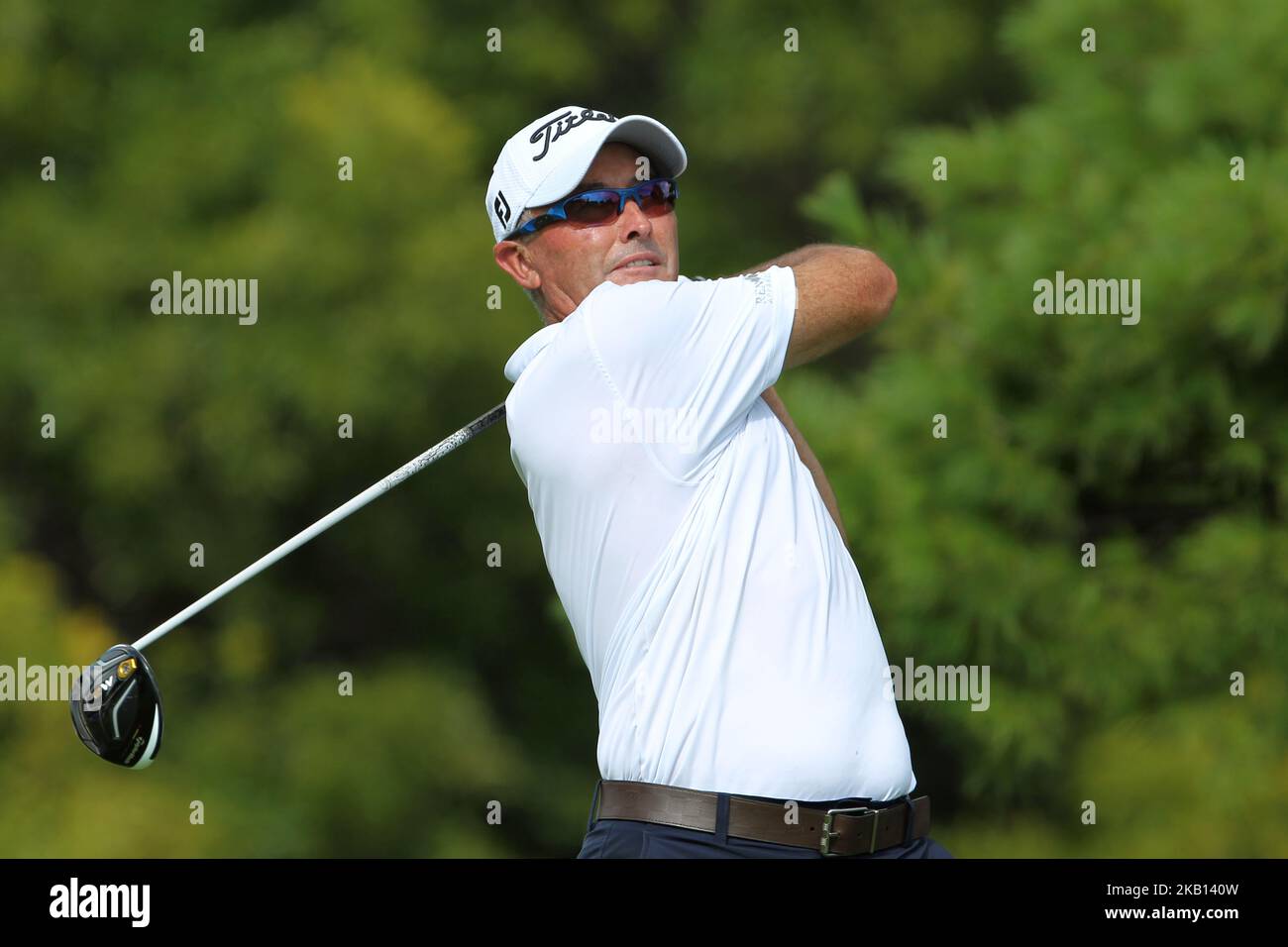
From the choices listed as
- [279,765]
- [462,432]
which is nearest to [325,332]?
[279,765]

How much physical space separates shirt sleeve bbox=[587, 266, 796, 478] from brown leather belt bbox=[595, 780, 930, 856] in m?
0.39

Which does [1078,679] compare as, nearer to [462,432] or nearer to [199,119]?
[462,432]

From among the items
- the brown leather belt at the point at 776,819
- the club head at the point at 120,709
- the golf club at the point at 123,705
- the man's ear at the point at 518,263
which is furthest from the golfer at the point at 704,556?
the club head at the point at 120,709

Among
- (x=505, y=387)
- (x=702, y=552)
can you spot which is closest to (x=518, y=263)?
(x=702, y=552)

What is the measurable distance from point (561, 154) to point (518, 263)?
193mm

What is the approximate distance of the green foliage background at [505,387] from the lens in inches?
167

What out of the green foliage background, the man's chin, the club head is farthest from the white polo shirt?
the green foliage background

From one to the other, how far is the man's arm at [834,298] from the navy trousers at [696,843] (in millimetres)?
533

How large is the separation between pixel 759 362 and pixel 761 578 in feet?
0.87

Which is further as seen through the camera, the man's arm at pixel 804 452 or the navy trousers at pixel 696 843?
the man's arm at pixel 804 452

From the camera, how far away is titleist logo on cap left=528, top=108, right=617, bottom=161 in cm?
234

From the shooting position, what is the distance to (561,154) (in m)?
2.31

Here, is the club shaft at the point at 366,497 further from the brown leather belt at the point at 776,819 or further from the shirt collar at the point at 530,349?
the brown leather belt at the point at 776,819

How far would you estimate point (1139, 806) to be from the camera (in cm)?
454
